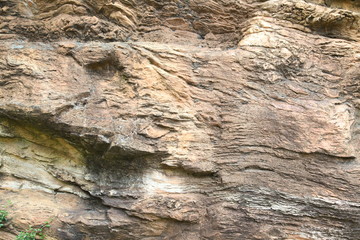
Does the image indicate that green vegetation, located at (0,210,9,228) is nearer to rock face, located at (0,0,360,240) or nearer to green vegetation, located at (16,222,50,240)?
rock face, located at (0,0,360,240)

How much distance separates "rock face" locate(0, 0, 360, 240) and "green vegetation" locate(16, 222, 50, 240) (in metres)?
0.10

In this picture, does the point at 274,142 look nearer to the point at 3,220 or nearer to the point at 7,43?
the point at 3,220

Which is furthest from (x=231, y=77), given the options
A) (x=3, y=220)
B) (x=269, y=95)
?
(x=3, y=220)

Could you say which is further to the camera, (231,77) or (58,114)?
(231,77)

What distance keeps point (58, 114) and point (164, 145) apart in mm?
1617

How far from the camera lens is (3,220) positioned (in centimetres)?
441

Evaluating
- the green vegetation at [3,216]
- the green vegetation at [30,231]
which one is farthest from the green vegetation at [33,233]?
the green vegetation at [3,216]

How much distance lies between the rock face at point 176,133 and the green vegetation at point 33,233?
0.10m

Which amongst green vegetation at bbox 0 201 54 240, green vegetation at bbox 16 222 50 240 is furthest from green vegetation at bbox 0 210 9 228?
green vegetation at bbox 16 222 50 240

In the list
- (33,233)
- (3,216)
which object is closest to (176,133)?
(33,233)

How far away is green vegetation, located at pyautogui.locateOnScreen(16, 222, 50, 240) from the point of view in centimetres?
428

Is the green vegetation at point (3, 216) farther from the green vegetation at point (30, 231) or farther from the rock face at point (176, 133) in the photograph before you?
the rock face at point (176, 133)

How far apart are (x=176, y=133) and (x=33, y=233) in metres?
2.51

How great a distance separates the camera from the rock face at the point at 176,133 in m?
4.33
